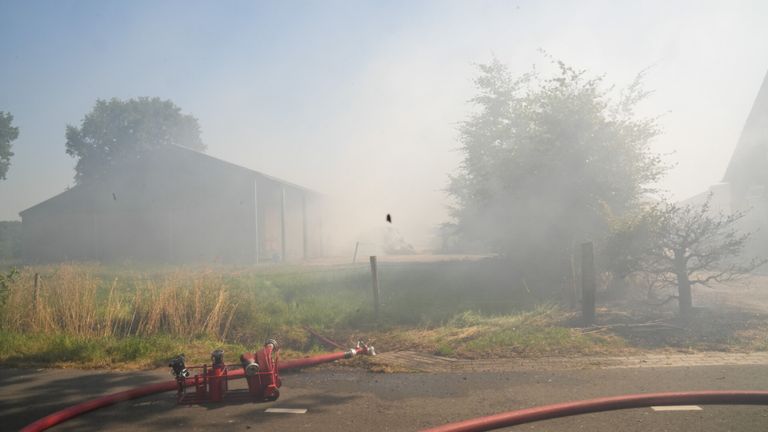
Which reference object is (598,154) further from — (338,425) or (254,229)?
(254,229)

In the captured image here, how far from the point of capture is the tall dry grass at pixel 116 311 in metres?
8.72

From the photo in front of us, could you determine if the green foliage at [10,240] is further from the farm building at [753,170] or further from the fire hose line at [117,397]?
the farm building at [753,170]

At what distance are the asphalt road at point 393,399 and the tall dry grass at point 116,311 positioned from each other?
203 cm

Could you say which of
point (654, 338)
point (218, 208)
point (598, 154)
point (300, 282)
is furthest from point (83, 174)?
point (654, 338)

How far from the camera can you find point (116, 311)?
8977mm

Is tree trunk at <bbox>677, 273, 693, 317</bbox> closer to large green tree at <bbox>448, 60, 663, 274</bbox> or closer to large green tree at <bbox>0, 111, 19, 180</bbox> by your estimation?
large green tree at <bbox>448, 60, 663, 274</bbox>

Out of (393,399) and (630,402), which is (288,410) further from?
(630,402)

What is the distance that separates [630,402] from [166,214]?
28.1 m

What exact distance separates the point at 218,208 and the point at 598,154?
2133cm

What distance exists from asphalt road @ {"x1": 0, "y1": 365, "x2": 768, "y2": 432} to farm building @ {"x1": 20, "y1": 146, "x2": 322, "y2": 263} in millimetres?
21983

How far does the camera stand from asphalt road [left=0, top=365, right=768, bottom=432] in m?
4.45

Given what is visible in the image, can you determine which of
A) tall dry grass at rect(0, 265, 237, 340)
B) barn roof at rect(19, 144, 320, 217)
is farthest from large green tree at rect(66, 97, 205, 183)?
tall dry grass at rect(0, 265, 237, 340)

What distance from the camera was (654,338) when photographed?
7.77 meters

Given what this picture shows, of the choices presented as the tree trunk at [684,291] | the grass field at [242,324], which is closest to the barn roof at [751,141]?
the tree trunk at [684,291]
